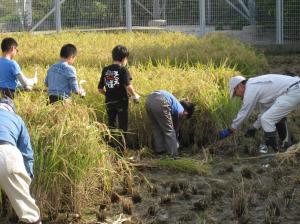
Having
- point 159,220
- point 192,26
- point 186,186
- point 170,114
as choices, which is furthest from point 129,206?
point 192,26

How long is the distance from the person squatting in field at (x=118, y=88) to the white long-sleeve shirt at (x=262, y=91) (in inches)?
47.4

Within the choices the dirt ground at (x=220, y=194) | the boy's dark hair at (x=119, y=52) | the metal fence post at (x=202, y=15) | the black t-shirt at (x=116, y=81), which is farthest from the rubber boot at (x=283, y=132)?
the metal fence post at (x=202, y=15)

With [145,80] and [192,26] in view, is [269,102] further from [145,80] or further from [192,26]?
[192,26]

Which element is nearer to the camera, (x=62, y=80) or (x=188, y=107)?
(x=62, y=80)

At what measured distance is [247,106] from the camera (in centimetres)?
632

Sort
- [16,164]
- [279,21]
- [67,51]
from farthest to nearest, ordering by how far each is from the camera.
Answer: [279,21], [67,51], [16,164]

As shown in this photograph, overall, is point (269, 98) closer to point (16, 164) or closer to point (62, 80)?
point (62, 80)

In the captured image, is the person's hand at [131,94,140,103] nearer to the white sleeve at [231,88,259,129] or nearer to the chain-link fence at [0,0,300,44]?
the white sleeve at [231,88,259,129]

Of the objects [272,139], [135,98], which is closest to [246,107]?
[272,139]

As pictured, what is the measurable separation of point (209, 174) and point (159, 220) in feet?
4.30

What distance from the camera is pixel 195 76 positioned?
314 inches

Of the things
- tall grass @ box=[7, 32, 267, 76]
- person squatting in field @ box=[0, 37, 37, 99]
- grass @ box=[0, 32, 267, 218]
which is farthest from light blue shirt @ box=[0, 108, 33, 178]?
tall grass @ box=[7, 32, 267, 76]

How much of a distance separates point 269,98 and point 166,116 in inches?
45.5

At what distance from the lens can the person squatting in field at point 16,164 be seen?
12.7ft
